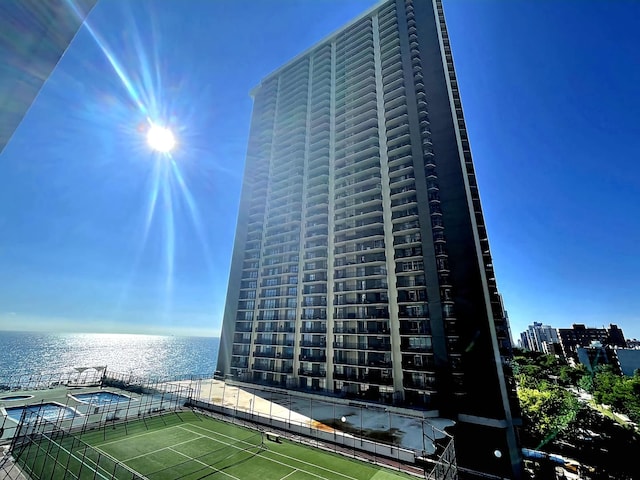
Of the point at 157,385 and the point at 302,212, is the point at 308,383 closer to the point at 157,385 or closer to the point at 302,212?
the point at 157,385

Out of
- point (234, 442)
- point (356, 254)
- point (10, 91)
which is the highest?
point (356, 254)

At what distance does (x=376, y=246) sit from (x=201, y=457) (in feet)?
123

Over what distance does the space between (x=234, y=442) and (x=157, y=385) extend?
25619mm

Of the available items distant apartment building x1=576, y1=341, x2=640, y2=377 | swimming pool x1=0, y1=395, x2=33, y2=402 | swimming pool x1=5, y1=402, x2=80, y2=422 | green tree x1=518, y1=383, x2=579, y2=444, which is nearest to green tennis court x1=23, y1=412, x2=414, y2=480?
swimming pool x1=5, y1=402, x2=80, y2=422

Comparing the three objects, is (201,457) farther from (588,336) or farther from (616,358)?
(588,336)

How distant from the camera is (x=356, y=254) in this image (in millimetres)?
52719

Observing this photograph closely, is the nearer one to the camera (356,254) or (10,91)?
(10,91)

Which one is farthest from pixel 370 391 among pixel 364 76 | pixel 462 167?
pixel 364 76

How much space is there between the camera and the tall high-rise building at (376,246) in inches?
1543

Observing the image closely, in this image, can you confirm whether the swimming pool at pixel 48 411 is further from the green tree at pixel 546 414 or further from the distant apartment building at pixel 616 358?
the distant apartment building at pixel 616 358

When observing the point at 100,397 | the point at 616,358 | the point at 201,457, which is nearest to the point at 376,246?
the point at 201,457

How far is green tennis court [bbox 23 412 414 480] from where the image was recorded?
22.8 m

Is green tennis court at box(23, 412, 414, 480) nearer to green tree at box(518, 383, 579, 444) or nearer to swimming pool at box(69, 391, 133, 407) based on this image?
swimming pool at box(69, 391, 133, 407)

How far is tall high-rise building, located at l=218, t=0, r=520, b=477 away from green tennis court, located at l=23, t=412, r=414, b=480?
43.2ft
